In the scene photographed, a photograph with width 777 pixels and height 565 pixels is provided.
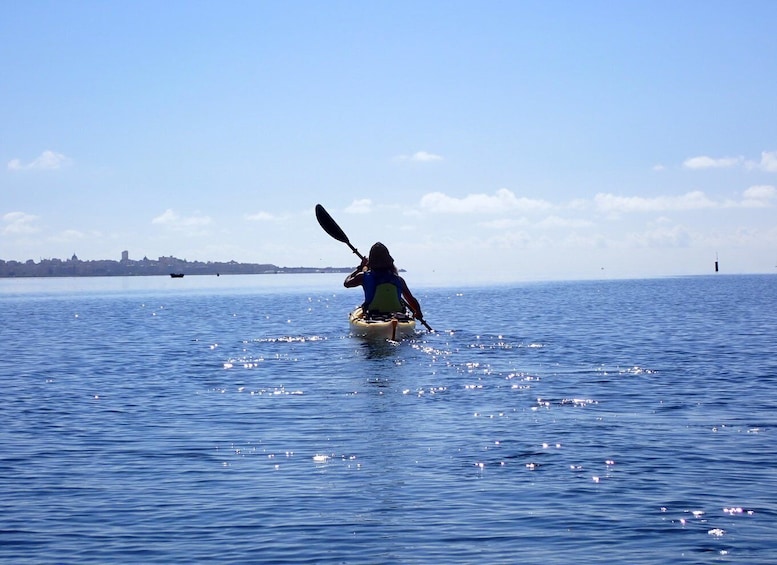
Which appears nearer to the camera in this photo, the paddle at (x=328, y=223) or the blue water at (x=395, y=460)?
the blue water at (x=395, y=460)

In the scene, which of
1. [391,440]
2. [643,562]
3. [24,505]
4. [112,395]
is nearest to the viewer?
[643,562]

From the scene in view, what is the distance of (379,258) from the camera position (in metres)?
40.5

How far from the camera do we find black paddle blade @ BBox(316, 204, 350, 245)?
47750mm

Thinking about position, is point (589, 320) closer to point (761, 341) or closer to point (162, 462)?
point (761, 341)

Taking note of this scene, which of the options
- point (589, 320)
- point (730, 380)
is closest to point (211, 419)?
point (730, 380)

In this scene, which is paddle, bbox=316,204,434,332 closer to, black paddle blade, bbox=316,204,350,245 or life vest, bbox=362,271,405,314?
black paddle blade, bbox=316,204,350,245

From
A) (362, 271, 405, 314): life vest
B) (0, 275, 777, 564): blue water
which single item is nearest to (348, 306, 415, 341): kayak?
(362, 271, 405, 314): life vest

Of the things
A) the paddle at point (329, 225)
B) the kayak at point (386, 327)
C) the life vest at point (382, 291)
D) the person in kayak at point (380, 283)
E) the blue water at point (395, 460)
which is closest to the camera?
the blue water at point (395, 460)

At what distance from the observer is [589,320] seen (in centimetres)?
6181

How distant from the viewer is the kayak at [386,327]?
40097 mm

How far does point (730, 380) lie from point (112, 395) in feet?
56.5

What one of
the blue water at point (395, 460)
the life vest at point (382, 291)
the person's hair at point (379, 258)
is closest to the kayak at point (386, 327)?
the life vest at point (382, 291)

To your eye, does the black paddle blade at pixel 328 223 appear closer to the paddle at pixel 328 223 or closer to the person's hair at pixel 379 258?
the paddle at pixel 328 223

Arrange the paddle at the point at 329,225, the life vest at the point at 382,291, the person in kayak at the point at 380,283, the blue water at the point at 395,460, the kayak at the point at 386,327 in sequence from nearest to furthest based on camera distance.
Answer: the blue water at the point at 395,460 → the kayak at the point at 386,327 → the person in kayak at the point at 380,283 → the life vest at the point at 382,291 → the paddle at the point at 329,225
